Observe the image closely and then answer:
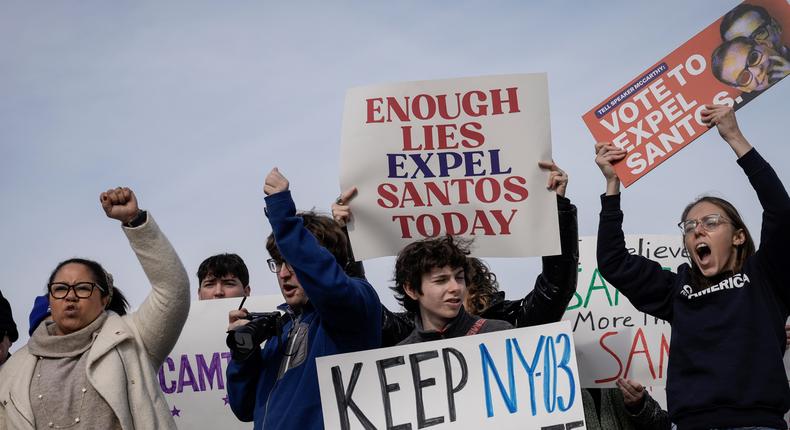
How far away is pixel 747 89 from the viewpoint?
188 inches

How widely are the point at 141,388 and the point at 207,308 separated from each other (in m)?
1.72

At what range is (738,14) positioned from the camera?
4.85 metres

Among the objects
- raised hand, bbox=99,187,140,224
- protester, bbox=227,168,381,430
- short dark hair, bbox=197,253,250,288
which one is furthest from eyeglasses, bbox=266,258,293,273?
short dark hair, bbox=197,253,250,288

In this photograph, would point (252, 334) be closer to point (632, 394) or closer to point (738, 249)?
point (738, 249)

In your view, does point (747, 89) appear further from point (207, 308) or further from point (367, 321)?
point (207, 308)

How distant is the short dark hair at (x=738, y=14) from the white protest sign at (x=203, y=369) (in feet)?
8.98

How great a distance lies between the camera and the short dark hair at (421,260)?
14.8 ft

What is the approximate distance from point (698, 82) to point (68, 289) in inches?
114

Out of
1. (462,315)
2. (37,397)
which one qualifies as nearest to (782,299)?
(462,315)

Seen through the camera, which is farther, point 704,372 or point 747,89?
point 747,89

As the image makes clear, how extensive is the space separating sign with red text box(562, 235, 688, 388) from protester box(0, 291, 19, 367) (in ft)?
9.31

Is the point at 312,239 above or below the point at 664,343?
above


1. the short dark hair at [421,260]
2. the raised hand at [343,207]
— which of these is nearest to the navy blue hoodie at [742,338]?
the short dark hair at [421,260]

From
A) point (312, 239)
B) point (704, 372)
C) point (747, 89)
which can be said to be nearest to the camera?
point (312, 239)
